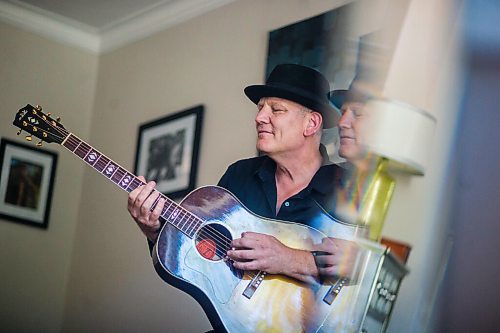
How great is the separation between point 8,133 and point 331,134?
874mm

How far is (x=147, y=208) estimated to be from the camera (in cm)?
142

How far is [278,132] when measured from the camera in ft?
4.69

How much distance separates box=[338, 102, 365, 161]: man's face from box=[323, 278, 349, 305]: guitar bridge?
21 centimetres

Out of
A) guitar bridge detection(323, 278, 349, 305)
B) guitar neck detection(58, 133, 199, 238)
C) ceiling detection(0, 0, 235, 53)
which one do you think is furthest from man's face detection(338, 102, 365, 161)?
ceiling detection(0, 0, 235, 53)

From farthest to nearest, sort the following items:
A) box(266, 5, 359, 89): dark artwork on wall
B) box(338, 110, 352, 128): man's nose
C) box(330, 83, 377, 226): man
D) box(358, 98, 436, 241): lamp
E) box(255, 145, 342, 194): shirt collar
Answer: box(266, 5, 359, 89): dark artwork on wall, box(255, 145, 342, 194): shirt collar, box(338, 110, 352, 128): man's nose, box(330, 83, 377, 226): man, box(358, 98, 436, 241): lamp

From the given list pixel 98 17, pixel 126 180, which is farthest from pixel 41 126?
pixel 98 17

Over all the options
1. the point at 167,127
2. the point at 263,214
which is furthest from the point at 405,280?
the point at 167,127

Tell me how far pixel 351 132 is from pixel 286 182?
284mm

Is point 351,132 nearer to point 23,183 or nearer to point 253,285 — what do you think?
point 253,285

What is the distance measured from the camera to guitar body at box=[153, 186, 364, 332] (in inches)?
53.6

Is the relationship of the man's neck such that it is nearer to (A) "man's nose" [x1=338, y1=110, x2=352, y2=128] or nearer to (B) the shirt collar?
(B) the shirt collar

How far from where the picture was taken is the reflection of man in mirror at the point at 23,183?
201cm

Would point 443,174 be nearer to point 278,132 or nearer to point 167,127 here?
point 278,132

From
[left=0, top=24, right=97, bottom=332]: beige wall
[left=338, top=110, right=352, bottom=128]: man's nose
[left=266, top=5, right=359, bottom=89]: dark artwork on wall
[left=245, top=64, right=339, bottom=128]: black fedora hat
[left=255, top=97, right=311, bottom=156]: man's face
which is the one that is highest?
[left=266, top=5, right=359, bottom=89]: dark artwork on wall
